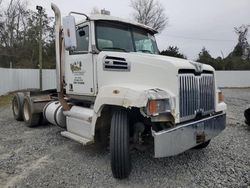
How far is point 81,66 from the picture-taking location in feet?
18.2

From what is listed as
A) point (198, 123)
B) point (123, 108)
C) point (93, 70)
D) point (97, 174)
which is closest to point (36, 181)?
point (97, 174)

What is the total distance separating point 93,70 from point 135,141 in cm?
158

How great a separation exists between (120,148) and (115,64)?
4.90 ft

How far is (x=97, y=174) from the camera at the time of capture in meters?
4.54

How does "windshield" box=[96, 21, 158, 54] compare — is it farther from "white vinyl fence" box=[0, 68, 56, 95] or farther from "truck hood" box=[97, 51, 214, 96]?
"white vinyl fence" box=[0, 68, 56, 95]

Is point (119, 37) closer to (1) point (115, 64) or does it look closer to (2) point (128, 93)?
(1) point (115, 64)

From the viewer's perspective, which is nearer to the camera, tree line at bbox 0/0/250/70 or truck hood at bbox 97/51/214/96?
truck hood at bbox 97/51/214/96

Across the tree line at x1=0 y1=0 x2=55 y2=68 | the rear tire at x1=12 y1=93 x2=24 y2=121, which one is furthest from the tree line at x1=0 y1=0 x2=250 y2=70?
the rear tire at x1=12 y1=93 x2=24 y2=121

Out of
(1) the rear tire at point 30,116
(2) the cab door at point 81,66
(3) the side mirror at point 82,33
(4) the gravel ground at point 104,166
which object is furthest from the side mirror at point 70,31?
(1) the rear tire at point 30,116

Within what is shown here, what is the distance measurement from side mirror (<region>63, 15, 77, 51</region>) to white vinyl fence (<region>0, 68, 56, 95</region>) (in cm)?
1539

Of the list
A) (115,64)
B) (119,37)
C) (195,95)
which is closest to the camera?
(195,95)

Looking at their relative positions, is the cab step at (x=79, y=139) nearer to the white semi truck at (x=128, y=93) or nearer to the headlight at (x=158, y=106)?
the white semi truck at (x=128, y=93)

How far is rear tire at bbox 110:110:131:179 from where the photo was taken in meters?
4.12

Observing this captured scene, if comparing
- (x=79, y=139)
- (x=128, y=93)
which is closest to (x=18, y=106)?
(x=79, y=139)
